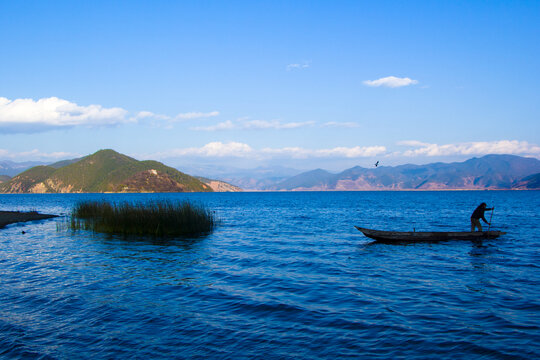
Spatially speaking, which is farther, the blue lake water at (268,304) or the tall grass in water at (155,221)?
the tall grass in water at (155,221)

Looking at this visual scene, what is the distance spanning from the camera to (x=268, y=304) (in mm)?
11680

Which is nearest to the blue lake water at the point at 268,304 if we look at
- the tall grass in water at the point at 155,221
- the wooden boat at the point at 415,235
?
the wooden boat at the point at 415,235

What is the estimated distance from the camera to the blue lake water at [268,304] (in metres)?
8.44

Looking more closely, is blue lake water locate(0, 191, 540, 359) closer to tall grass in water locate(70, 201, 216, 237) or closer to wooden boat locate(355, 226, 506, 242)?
wooden boat locate(355, 226, 506, 242)

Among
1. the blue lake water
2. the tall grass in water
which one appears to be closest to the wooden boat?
the blue lake water

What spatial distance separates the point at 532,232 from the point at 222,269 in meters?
29.1

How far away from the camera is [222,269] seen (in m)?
17.1

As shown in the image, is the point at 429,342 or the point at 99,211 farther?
the point at 99,211

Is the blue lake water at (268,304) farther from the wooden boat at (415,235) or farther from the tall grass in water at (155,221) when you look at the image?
the tall grass in water at (155,221)

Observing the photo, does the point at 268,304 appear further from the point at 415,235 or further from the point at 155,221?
the point at 155,221

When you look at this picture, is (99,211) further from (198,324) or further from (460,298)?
(460,298)

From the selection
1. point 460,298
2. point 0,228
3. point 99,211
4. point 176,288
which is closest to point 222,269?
point 176,288

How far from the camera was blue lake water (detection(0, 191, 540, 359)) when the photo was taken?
8.44 metres

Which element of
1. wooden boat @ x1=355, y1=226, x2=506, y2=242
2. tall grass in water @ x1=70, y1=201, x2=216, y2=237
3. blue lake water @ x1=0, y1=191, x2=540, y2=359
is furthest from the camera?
tall grass in water @ x1=70, y1=201, x2=216, y2=237
